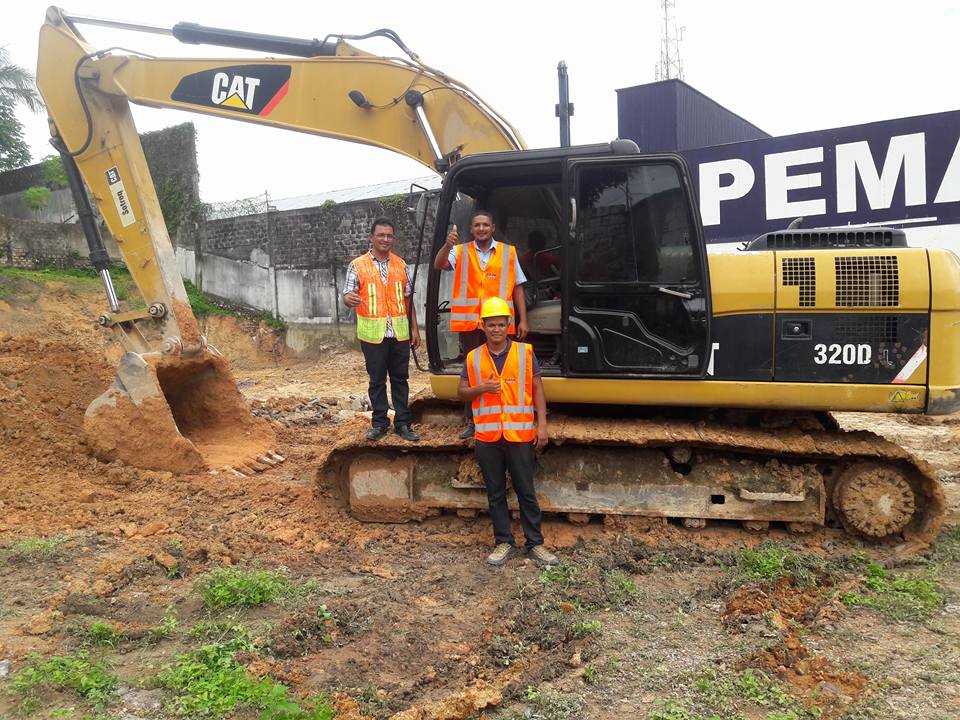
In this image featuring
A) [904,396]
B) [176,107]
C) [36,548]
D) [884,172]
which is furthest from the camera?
[884,172]

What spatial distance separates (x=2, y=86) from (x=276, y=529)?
22911 mm

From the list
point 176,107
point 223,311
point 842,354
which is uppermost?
point 176,107

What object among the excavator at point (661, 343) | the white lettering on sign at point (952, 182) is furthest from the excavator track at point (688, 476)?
the white lettering on sign at point (952, 182)

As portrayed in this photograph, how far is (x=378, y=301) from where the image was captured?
5301 mm

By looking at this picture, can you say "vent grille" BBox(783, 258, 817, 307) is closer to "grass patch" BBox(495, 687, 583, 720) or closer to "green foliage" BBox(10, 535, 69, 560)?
"grass patch" BBox(495, 687, 583, 720)

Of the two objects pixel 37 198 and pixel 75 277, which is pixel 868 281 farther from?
pixel 37 198

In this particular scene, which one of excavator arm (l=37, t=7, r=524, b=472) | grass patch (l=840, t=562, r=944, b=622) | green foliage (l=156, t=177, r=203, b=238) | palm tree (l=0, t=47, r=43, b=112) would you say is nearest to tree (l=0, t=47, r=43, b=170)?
palm tree (l=0, t=47, r=43, b=112)

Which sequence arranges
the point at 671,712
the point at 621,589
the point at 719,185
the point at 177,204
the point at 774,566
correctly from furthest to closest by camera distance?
the point at 177,204 → the point at 719,185 → the point at 774,566 → the point at 621,589 → the point at 671,712

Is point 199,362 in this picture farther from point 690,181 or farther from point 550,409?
point 690,181

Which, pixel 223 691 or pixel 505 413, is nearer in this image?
pixel 223 691

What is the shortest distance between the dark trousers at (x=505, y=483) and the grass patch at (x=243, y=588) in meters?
1.19

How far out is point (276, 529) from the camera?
16.8 feet

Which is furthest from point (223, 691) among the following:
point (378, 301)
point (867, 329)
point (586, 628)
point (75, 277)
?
point (75, 277)

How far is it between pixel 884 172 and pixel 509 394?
31.8 feet
